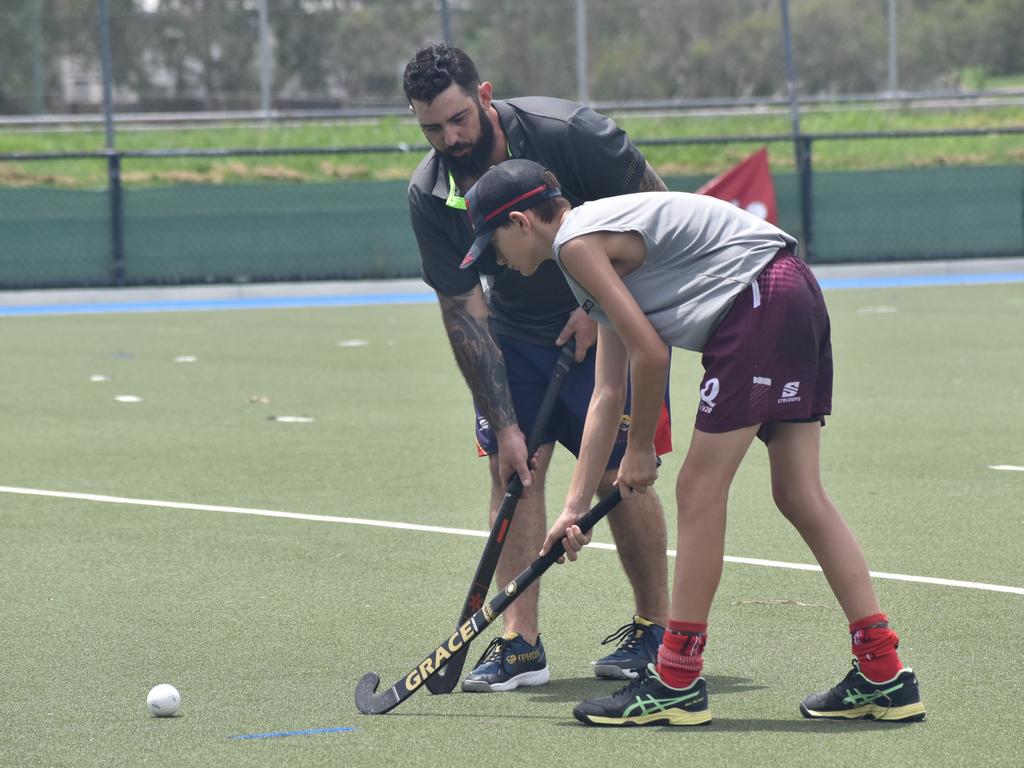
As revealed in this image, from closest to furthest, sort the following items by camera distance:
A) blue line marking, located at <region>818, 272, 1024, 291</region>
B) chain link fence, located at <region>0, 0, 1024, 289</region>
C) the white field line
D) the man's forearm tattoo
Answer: the man's forearm tattoo → the white field line → blue line marking, located at <region>818, 272, 1024, 291</region> → chain link fence, located at <region>0, 0, 1024, 289</region>

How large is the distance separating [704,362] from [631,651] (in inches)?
42.9

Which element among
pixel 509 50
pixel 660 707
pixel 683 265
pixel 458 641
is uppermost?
pixel 509 50

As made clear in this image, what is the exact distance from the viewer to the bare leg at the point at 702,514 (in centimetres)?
453

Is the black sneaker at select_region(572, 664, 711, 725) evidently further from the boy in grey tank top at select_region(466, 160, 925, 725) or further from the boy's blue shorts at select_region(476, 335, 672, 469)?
the boy's blue shorts at select_region(476, 335, 672, 469)

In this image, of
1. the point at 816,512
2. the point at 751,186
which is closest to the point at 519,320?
the point at 816,512

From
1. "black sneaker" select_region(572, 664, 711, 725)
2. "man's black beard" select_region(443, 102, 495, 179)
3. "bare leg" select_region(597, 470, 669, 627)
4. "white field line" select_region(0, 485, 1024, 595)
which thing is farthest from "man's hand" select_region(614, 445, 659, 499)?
"white field line" select_region(0, 485, 1024, 595)

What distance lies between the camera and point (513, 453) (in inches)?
206

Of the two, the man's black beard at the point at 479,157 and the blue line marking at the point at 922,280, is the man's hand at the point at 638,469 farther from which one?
the blue line marking at the point at 922,280

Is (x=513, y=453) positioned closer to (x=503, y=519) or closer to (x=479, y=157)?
(x=503, y=519)

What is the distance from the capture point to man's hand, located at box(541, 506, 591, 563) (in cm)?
475

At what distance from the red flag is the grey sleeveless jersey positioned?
15.1 metres

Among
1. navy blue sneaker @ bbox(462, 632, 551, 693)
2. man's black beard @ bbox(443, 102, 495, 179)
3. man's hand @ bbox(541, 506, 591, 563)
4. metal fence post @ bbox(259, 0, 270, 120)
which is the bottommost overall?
navy blue sneaker @ bbox(462, 632, 551, 693)

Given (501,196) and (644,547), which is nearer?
(501,196)

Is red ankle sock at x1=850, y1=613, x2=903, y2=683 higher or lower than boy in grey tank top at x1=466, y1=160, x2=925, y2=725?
lower
